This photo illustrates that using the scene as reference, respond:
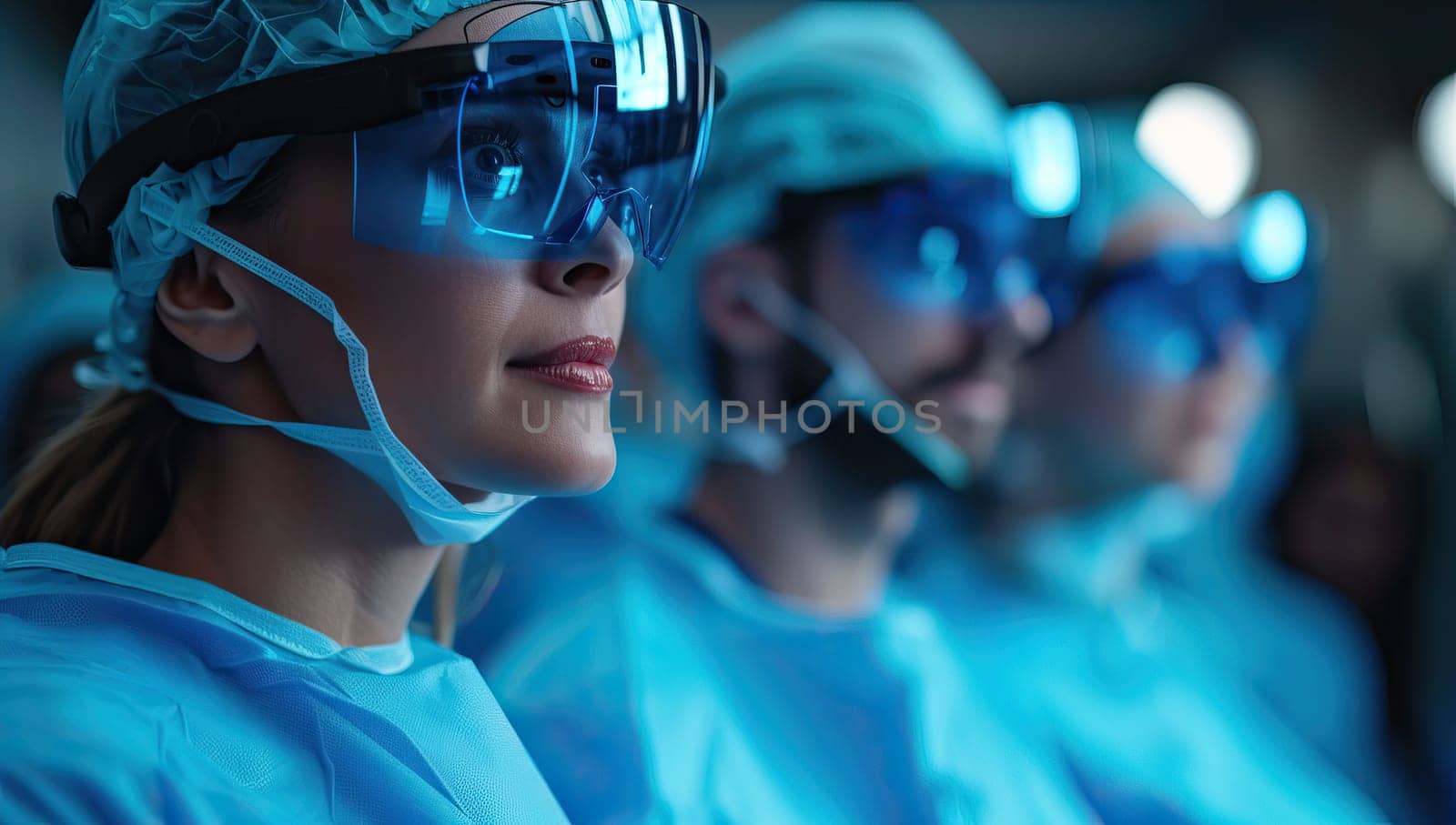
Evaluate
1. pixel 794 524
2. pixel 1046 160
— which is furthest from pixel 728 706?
pixel 1046 160

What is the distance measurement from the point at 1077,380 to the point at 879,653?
1.17 metres

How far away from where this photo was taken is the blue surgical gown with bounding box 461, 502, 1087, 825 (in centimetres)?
168

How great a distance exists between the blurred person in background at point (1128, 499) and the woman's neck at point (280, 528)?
1.68 m

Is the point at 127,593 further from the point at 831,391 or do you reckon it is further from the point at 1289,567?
the point at 1289,567

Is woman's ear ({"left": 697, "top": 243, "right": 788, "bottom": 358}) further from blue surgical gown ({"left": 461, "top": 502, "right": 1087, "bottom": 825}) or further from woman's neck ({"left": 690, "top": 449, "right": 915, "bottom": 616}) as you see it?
blue surgical gown ({"left": 461, "top": 502, "right": 1087, "bottom": 825})

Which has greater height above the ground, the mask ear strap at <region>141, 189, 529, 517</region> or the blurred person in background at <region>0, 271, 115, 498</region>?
the mask ear strap at <region>141, 189, 529, 517</region>

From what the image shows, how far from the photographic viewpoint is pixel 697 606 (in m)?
2.06

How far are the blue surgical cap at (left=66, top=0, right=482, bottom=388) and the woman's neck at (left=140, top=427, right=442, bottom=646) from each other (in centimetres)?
21

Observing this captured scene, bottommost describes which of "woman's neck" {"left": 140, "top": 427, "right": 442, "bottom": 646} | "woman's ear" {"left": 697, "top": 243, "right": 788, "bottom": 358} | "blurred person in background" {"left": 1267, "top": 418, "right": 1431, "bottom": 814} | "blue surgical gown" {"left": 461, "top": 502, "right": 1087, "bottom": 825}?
"blurred person in background" {"left": 1267, "top": 418, "right": 1431, "bottom": 814}

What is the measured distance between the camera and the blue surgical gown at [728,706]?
1.68m

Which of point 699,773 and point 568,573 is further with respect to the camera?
point 568,573

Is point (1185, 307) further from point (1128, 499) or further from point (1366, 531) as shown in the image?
point (1366, 531)

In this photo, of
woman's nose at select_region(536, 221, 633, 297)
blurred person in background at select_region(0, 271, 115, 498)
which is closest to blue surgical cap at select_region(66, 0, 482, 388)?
woman's nose at select_region(536, 221, 633, 297)

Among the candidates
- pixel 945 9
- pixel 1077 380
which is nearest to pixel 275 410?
pixel 1077 380
